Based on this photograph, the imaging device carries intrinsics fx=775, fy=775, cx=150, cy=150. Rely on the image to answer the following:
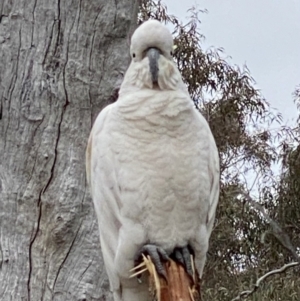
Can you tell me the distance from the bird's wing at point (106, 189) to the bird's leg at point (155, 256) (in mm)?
69

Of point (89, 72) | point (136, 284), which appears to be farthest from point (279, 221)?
point (136, 284)

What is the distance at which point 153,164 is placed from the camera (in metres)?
1.66

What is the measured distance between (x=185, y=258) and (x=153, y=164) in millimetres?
214

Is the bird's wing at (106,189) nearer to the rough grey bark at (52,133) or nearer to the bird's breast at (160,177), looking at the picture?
the bird's breast at (160,177)

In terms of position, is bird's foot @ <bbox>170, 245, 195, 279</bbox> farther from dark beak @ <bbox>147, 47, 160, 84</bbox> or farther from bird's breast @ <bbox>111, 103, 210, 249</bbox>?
dark beak @ <bbox>147, 47, 160, 84</bbox>

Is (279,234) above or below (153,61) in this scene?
above

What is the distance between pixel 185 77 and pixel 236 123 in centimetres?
58

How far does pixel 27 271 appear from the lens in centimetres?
213

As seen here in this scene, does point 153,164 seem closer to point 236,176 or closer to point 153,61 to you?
point 153,61

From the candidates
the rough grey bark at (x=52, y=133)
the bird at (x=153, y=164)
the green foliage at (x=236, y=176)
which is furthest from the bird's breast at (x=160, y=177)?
the green foliage at (x=236, y=176)

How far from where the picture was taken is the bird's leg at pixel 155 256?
1623mm

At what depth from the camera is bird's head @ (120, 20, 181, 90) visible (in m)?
1.64

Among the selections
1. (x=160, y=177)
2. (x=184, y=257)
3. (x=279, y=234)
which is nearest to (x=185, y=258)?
(x=184, y=257)

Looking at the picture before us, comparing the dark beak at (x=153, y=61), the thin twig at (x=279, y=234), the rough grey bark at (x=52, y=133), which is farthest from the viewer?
the thin twig at (x=279, y=234)
